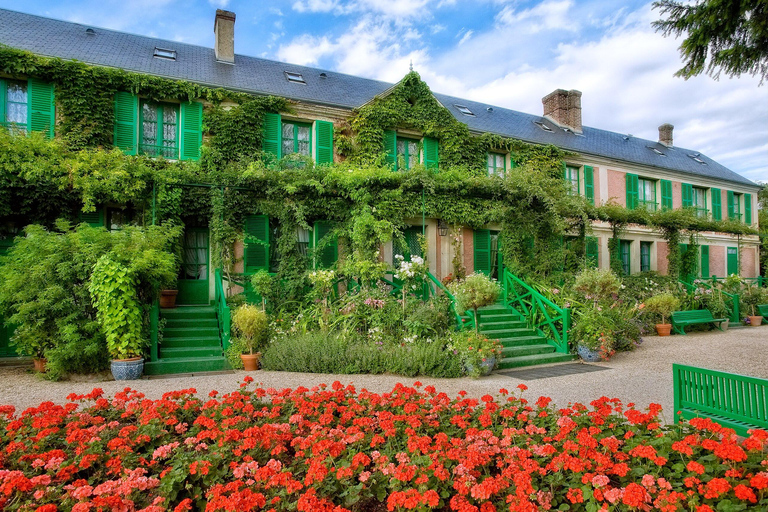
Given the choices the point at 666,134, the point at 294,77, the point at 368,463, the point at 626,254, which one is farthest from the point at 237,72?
the point at 666,134

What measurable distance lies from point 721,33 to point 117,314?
24.7 feet

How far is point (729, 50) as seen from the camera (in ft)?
12.2

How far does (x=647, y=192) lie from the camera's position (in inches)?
677

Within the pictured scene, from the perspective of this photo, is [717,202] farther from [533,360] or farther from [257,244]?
[257,244]

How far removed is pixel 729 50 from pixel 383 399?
4106 millimetres

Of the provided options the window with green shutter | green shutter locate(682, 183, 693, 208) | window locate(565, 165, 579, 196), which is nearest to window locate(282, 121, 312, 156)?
the window with green shutter

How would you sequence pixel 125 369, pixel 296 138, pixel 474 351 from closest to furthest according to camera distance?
pixel 125 369 < pixel 474 351 < pixel 296 138

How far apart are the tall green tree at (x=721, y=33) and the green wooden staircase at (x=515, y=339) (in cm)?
504

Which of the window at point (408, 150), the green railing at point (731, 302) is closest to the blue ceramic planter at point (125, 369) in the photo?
the window at point (408, 150)

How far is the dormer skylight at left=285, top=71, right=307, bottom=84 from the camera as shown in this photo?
1268 centimetres

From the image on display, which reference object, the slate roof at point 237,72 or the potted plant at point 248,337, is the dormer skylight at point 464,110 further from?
the potted plant at point 248,337

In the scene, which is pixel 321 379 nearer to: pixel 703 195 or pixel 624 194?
pixel 624 194

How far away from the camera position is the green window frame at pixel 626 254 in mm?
16531

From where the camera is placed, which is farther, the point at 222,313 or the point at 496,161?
the point at 496,161
